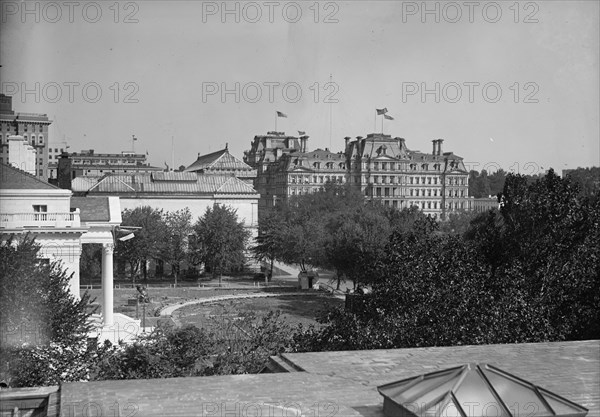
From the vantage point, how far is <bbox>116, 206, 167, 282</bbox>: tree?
4259 centimetres

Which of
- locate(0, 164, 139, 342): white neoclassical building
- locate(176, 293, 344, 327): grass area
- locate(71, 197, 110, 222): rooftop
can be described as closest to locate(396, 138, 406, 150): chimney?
locate(176, 293, 344, 327): grass area

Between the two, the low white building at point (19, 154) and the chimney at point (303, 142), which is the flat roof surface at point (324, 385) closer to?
the low white building at point (19, 154)

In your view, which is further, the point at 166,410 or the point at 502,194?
the point at 502,194

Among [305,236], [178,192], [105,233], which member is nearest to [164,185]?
[178,192]

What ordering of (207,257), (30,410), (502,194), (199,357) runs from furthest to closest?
(207,257), (502,194), (199,357), (30,410)

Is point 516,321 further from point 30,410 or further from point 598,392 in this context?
point 30,410

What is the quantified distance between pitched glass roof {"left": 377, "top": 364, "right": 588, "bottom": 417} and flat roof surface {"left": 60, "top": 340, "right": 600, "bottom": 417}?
49 centimetres

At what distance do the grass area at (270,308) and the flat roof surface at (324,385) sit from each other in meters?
17.8

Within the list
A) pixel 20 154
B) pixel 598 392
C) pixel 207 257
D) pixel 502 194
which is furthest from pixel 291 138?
pixel 598 392

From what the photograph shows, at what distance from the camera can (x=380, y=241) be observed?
131 ft

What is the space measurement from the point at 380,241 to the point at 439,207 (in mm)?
49632

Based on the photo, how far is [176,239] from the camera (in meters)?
46.1

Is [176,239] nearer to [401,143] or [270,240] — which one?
[270,240]

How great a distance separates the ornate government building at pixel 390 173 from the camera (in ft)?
282
